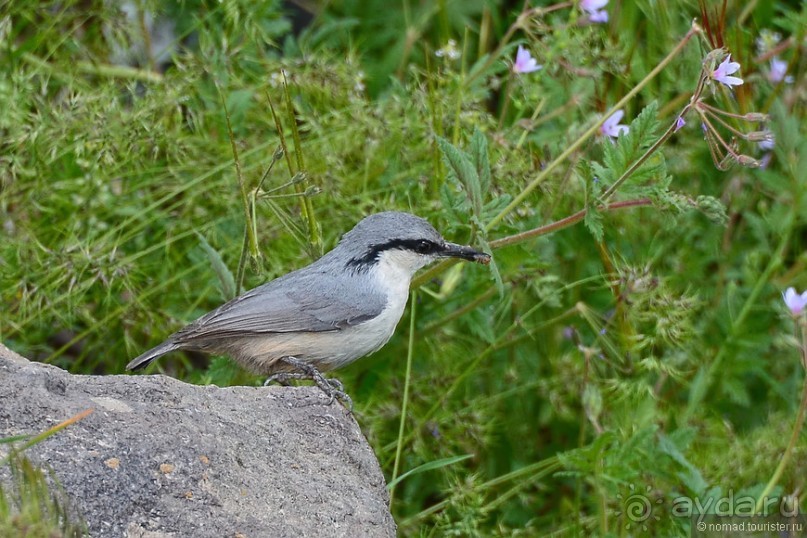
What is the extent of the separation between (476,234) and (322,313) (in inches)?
26.2

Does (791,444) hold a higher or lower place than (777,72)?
lower

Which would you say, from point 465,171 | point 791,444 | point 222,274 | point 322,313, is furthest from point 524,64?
point 791,444

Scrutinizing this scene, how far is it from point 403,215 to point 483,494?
1361 millimetres

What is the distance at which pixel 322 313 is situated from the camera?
4.14 m

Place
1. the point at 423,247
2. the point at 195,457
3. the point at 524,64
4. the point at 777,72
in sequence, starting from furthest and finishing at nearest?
1. the point at 777,72
2. the point at 524,64
3. the point at 423,247
4. the point at 195,457

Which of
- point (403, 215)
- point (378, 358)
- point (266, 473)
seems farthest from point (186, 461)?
point (378, 358)

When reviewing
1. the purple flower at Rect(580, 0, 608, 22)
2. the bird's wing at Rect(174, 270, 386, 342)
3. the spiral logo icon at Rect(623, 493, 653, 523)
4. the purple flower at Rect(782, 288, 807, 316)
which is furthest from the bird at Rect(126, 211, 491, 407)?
the purple flower at Rect(580, 0, 608, 22)

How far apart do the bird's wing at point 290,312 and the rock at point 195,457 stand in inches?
18.4

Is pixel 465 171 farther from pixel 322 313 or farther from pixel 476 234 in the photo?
pixel 322 313

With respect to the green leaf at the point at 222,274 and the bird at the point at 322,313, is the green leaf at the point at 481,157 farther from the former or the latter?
the green leaf at the point at 222,274

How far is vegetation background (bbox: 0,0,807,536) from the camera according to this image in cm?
446

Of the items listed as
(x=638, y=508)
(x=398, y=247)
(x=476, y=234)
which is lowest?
(x=638, y=508)

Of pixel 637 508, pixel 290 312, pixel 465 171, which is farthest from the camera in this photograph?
pixel 637 508

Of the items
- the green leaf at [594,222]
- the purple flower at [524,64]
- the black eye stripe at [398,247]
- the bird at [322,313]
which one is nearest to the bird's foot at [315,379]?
the bird at [322,313]
